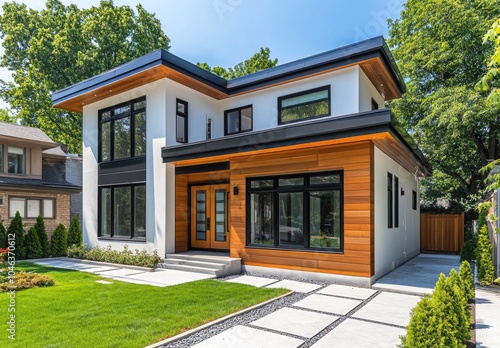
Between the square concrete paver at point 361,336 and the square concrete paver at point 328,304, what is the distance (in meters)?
0.64

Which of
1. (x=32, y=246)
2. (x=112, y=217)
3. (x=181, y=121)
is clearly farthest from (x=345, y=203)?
(x=32, y=246)

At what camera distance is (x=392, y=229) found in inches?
335

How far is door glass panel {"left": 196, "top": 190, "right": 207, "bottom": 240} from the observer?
33.3 feet

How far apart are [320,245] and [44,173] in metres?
13.3

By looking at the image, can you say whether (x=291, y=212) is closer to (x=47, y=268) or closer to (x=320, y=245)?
(x=320, y=245)

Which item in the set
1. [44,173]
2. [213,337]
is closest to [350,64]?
[213,337]

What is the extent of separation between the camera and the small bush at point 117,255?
914 cm

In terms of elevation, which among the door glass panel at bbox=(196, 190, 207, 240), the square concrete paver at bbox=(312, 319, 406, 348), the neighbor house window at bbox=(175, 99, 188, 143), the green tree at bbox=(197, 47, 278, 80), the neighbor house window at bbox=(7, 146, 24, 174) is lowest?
the square concrete paver at bbox=(312, 319, 406, 348)

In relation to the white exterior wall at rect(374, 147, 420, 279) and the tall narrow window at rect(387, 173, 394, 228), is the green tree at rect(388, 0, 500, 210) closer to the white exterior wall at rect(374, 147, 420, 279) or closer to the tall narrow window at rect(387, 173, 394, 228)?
the white exterior wall at rect(374, 147, 420, 279)

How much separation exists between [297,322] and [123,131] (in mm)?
8580

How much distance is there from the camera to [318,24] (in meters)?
9.74

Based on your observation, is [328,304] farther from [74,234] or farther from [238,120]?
[74,234]

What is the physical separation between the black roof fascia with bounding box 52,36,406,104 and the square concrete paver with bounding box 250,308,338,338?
6316 millimetres

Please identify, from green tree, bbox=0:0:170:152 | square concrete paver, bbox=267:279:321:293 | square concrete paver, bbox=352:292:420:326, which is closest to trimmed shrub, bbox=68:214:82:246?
square concrete paver, bbox=267:279:321:293
